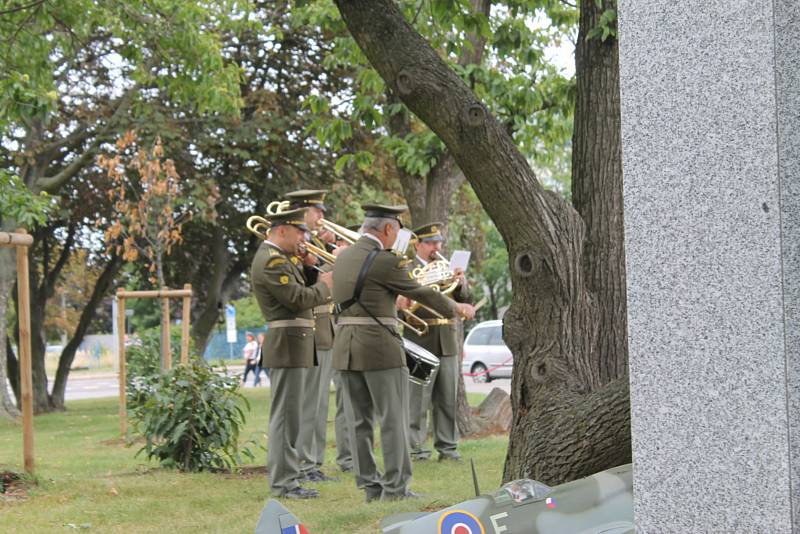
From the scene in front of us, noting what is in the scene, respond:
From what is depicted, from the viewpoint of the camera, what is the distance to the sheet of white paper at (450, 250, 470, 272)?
11310 millimetres

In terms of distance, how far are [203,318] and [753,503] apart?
71.8 ft

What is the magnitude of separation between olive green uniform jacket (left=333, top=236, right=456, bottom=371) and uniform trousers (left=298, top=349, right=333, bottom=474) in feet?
3.34

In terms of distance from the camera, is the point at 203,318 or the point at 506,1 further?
the point at 203,318

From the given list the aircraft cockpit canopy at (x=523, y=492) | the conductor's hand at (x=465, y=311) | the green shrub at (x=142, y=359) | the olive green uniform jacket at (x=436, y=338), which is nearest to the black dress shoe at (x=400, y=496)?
the conductor's hand at (x=465, y=311)

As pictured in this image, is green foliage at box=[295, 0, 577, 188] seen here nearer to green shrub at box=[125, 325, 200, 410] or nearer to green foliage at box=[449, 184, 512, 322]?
green shrub at box=[125, 325, 200, 410]

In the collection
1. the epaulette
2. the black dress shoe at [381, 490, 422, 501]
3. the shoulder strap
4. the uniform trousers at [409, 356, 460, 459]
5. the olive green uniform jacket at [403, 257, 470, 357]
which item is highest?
the epaulette

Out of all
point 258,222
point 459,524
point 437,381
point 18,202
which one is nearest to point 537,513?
point 459,524

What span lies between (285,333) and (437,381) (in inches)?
115

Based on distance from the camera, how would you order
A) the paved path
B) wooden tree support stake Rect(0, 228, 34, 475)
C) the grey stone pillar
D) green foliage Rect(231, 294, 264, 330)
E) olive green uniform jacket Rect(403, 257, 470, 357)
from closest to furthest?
the grey stone pillar → wooden tree support stake Rect(0, 228, 34, 475) → olive green uniform jacket Rect(403, 257, 470, 357) → the paved path → green foliage Rect(231, 294, 264, 330)

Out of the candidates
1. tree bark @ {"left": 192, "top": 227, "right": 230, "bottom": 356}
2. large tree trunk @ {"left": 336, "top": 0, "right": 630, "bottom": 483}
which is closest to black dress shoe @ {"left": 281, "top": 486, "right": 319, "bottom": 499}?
large tree trunk @ {"left": 336, "top": 0, "right": 630, "bottom": 483}

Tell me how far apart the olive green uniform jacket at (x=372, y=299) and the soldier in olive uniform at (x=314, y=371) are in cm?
96

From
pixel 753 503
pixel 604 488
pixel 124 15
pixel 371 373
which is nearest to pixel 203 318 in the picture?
pixel 124 15

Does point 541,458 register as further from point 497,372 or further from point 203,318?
point 497,372

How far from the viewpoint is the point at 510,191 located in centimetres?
669
